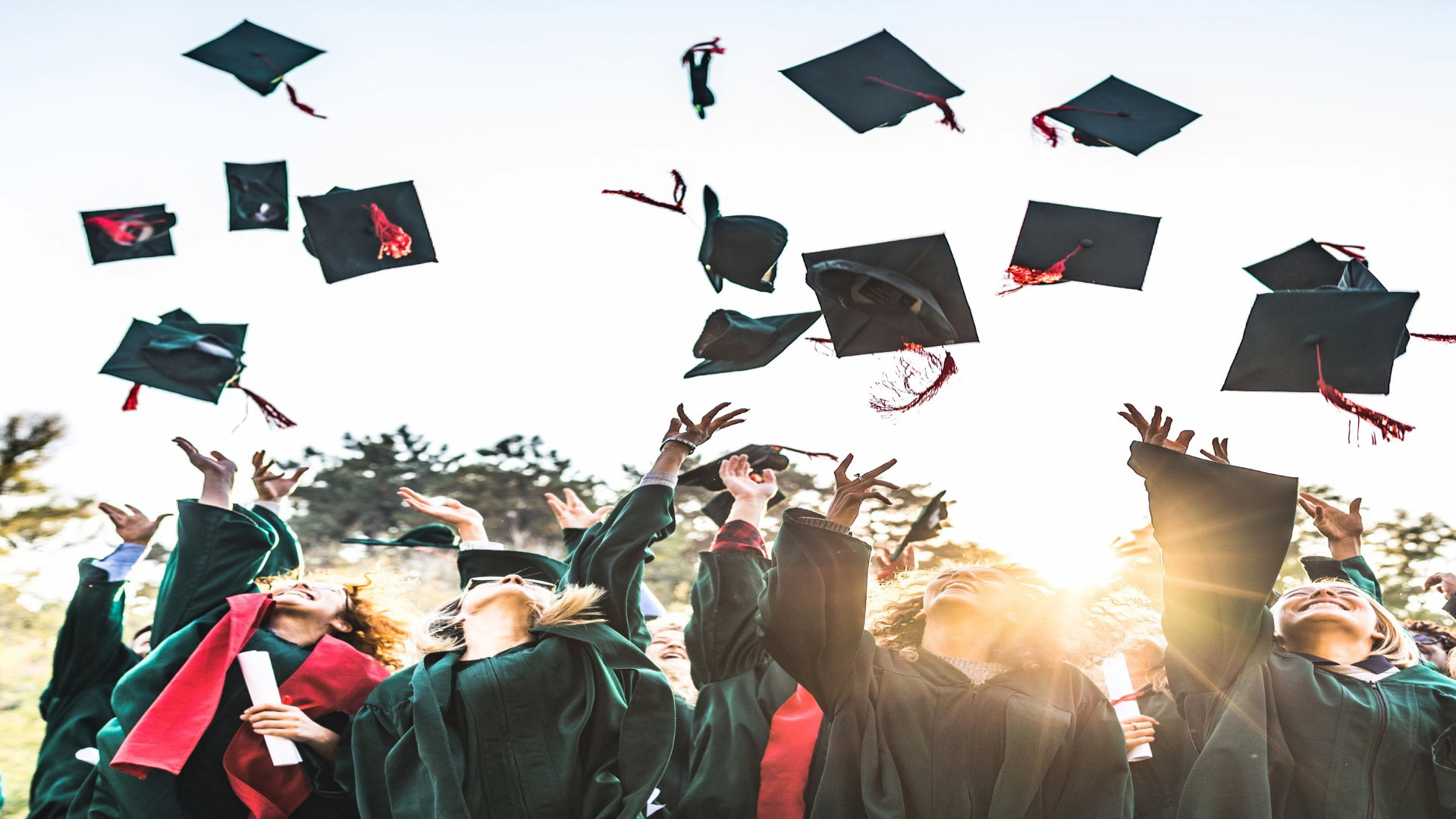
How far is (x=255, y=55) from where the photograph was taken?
5.42m

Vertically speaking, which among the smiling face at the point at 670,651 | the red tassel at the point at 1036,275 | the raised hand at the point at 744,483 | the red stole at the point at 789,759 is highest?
the red tassel at the point at 1036,275

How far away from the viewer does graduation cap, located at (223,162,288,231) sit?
224 inches

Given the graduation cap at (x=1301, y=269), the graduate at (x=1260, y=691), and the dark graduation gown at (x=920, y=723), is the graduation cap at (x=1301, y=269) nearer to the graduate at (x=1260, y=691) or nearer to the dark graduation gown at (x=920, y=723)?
the graduate at (x=1260, y=691)

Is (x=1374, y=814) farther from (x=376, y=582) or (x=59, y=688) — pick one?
(x=59, y=688)

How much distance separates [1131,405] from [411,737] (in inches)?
92.4

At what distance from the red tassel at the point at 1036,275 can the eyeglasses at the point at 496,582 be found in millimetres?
2135

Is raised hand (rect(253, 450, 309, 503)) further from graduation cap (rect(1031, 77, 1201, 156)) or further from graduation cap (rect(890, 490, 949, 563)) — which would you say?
graduation cap (rect(1031, 77, 1201, 156))

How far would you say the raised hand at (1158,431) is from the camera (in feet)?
10.7

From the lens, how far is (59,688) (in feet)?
14.3

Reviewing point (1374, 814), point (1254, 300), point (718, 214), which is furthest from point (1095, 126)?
point (1374, 814)

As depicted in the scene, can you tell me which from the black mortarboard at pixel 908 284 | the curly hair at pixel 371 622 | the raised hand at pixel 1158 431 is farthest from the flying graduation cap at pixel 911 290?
the curly hair at pixel 371 622

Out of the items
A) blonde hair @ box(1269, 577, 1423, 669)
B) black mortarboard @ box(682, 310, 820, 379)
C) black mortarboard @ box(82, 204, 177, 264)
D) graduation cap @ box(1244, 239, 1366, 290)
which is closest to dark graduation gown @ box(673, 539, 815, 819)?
black mortarboard @ box(682, 310, 820, 379)

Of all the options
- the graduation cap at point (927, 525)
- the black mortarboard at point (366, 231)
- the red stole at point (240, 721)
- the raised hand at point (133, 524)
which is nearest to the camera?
the red stole at point (240, 721)

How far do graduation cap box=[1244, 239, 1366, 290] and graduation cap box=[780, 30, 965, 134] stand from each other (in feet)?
5.42
